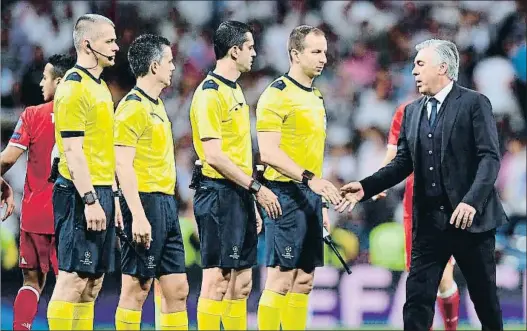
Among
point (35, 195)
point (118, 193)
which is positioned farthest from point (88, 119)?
point (35, 195)

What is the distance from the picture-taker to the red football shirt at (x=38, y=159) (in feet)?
24.3

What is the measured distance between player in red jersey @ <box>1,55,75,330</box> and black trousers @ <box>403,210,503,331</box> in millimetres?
2519

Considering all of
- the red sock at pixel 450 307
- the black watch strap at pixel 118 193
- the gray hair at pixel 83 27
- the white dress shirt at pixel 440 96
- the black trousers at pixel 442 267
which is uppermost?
the gray hair at pixel 83 27

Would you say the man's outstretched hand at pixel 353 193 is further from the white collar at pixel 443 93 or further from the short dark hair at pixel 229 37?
the short dark hair at pixel 229 37

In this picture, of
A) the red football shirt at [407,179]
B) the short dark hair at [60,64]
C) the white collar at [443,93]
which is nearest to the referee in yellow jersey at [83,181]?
the short dark hair at [60,64]

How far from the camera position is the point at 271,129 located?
6.94 meters

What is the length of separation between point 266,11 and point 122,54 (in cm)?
145

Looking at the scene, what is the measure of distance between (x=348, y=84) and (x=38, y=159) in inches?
152

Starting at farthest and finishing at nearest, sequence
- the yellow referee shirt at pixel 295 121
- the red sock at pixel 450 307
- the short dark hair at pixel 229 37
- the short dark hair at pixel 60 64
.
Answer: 1. the red sock at pixel 450 307
2. the short dark hair at pixel 60 64
3. the yellow referee shirt at pixel 295 121
4. the short dark hair at pixel 229 37

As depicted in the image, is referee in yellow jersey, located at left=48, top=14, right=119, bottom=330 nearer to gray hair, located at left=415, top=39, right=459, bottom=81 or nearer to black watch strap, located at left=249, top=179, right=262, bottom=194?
black watch strap, located at left=249, top=179, right=262, bottom=194

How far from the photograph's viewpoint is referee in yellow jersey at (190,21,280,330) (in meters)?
6.63

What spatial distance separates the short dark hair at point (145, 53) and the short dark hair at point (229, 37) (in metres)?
0.39

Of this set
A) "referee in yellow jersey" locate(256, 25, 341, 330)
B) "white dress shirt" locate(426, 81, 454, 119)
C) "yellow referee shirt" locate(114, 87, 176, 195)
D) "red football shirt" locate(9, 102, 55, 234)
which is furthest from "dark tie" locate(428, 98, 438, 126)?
"red football shirt" locate(9, 102, 55, 234)

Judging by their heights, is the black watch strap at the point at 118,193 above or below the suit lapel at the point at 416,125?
below
